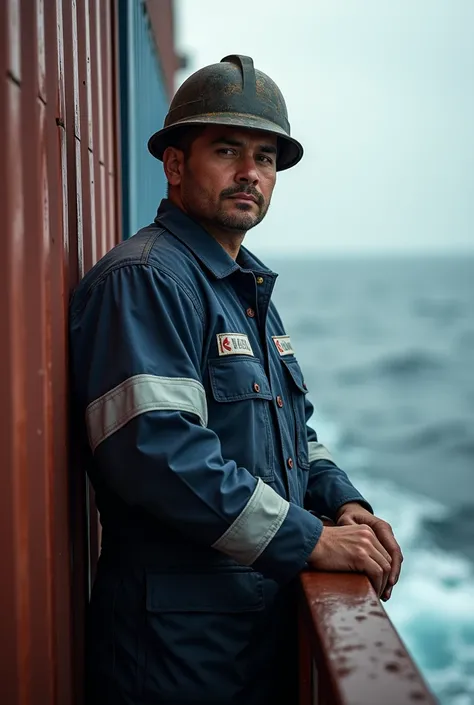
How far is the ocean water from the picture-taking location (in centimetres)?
1305

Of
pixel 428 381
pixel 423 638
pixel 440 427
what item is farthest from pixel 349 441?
pixel 428 381

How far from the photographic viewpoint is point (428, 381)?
4925cm

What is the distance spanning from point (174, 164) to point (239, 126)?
11.3 inches

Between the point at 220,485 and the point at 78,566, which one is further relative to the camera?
the point at 78,566

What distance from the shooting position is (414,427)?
117ft

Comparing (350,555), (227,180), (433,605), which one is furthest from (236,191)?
(433,605)

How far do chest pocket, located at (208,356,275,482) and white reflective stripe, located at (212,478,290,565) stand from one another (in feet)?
0.55

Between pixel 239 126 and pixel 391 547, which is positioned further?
pixel 239 126

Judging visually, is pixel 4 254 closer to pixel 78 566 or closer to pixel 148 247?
pixel 148 247

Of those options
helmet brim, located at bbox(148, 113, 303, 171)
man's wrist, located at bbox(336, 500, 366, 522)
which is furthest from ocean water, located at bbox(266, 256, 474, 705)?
helmet brim, located at bbox(148, 113, 303, 171)

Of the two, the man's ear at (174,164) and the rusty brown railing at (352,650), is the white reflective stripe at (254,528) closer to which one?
the rusty brown railing at (352,650)

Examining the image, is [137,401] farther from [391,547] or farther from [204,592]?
[391,547]

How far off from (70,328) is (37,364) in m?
0.47

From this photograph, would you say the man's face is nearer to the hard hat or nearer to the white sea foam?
the hard hat
